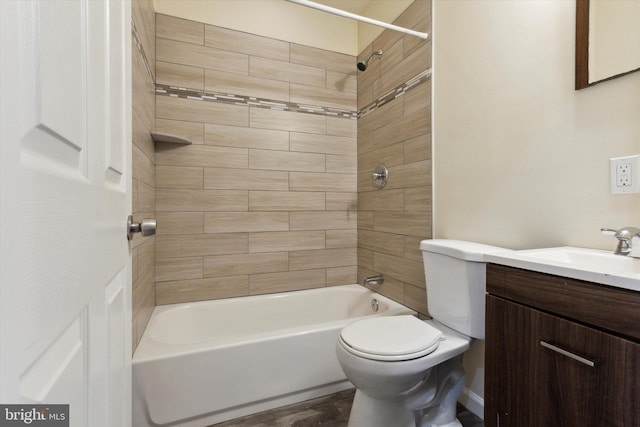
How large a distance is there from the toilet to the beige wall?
0.24m

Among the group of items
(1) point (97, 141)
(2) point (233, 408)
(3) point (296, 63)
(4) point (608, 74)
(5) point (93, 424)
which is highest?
(3) point (296, 63)

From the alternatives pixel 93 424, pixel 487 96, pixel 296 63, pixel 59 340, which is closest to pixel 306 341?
pixel 93 424

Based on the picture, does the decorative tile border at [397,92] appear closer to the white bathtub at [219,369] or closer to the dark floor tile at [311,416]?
the white bathtub at [219,369]

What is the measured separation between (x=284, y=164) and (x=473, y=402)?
1877mm

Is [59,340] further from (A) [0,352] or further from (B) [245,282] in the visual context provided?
(B) [245,282]

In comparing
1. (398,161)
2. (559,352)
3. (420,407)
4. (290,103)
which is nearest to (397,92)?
(398,161)

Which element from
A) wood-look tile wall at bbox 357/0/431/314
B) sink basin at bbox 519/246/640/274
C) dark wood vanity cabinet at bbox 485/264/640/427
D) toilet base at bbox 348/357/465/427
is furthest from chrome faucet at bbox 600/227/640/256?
wood-look tile wall at bbox 357/0/431/314

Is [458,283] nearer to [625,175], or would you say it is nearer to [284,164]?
[625,175]

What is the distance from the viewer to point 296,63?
2279 millimetres

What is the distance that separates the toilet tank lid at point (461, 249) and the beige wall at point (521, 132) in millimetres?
154

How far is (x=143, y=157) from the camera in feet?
5.00

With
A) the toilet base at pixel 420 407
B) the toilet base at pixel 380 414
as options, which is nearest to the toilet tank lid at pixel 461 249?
the toilet base at pixel 420 407

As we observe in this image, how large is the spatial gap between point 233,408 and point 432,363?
1.00 m

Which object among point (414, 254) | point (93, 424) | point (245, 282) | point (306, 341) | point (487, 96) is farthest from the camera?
point (245, 282)
